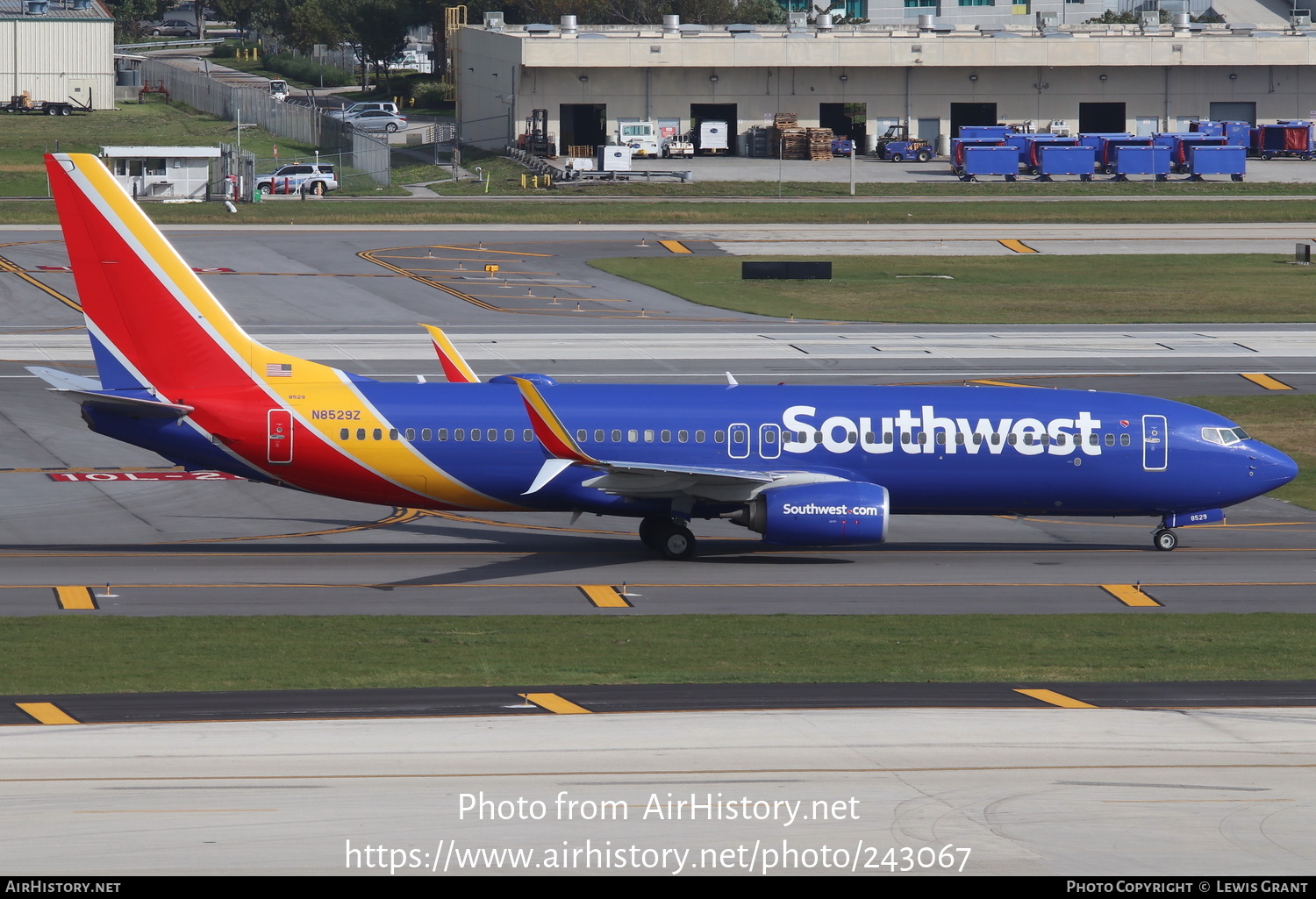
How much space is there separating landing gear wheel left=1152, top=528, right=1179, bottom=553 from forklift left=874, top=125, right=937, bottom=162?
9660 cm

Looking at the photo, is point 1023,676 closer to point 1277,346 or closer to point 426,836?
point 426,836

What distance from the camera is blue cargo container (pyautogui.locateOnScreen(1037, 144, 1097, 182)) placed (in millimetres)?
122250

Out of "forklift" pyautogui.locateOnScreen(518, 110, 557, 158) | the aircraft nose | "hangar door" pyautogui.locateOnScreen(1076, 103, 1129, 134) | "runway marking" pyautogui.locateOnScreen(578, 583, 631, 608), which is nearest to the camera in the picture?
"runway marking" pyautogui.locateOnScreen(578, 583, 631, 608)

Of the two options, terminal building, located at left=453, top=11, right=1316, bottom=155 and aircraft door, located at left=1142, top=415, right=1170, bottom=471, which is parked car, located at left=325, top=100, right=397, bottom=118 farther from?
aircraft door, located at left=1142, top=415, right=1170, bottom=471

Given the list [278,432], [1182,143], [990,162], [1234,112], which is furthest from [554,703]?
[1234,112]

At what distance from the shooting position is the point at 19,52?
155m

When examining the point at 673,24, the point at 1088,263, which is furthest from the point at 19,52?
the point at 1088,263

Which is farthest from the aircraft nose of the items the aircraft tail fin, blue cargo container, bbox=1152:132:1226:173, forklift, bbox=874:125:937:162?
forklift, bbox=874:125:937:162

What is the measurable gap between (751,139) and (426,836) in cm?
11767

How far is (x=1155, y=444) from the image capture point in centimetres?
3734

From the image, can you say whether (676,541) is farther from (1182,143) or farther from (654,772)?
(1182,143)

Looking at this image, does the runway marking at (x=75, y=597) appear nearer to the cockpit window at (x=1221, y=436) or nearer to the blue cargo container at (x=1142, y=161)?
the cockpit window at (x=1221, y=436)

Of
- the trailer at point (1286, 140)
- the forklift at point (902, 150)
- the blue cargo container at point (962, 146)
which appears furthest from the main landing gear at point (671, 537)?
the trailer at point (1286, 140)

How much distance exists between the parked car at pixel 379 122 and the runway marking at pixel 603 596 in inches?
4550
